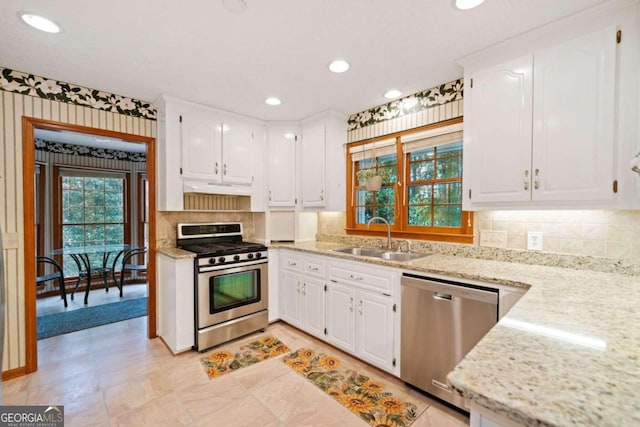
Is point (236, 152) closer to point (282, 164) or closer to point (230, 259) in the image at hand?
point (282, 164)

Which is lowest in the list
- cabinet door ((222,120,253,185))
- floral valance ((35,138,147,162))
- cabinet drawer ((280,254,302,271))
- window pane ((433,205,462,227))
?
cabinet drawer ((280,254,302,271))

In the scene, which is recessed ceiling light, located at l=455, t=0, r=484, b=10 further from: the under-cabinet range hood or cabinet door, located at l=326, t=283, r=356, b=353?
the under-cabinet range hood

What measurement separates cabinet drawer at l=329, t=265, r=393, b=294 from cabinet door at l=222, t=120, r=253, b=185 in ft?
4.97

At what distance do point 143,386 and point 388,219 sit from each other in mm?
2553

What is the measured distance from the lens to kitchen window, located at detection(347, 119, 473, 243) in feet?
8.16

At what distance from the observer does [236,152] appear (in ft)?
10.6

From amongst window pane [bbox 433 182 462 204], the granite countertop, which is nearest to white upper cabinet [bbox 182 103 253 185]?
window pane [bbox 433 182 462 204]

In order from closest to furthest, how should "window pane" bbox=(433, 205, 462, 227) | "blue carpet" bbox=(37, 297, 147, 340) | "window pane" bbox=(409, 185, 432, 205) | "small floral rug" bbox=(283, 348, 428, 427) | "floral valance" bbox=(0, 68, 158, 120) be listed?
"small floral rug" bbox=(283, 348, 428, 427) < "floral valance" bbox=(0, 68, 158, 120) < "window pane" bbox=(433, 205, 462, 227) < "window pane" bbox=(409, 185, 432, 205) < "blue carpet" bbox=(37, 297, 147, 340)

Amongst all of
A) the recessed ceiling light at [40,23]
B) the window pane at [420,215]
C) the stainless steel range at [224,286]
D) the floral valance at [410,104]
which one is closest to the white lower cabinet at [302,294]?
the stainless steel range at [224,286]

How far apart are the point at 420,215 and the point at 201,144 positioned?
→ 234cm

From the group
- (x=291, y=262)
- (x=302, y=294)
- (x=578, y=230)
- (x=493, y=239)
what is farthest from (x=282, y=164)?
(x=578, y=230)

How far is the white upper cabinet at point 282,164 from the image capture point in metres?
3.48

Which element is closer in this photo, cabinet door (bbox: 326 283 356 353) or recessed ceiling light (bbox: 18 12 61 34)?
recessed ceiling light (bbox: 18 12 61 34)

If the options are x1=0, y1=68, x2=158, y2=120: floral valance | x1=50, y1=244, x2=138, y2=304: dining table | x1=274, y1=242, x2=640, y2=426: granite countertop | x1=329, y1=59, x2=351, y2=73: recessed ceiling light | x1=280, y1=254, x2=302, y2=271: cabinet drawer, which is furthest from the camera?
x1=50, y1=244, x2=138, y2=304: dining table
